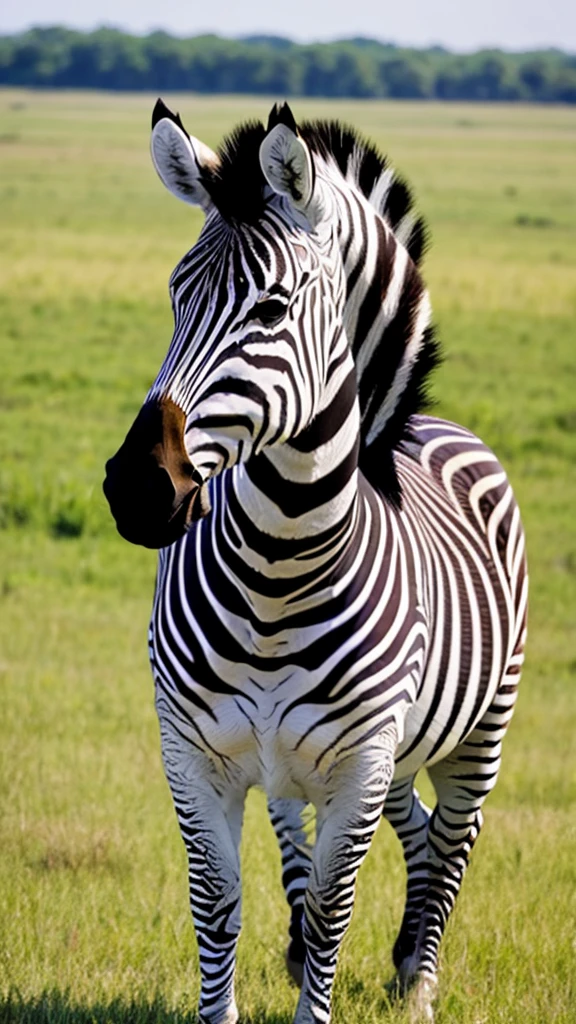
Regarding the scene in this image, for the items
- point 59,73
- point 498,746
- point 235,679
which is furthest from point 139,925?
point 59,73

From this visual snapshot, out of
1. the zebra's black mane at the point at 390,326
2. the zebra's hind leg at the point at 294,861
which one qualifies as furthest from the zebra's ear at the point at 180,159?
the zebra's hind leg at the point at 294,861

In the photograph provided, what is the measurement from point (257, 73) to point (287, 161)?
502 ft

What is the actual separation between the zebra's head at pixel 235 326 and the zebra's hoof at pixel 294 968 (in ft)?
6.30

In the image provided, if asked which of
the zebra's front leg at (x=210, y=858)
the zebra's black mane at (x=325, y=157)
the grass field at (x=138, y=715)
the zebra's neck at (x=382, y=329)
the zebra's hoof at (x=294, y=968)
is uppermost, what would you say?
the zebra's black mane at (x=325, y=157)

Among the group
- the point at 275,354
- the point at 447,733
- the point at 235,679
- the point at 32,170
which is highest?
the point at 275,354

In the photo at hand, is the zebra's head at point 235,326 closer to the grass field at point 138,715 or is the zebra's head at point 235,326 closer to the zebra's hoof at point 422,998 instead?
the grass field at point 138,715

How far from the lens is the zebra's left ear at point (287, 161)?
275 cm

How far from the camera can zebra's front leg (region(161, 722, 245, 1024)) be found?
11.1ft

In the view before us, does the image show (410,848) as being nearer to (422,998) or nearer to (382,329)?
(422,998)

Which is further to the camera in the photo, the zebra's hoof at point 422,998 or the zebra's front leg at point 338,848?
the zebra's hoof at point 422,998

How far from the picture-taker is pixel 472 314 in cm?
2406

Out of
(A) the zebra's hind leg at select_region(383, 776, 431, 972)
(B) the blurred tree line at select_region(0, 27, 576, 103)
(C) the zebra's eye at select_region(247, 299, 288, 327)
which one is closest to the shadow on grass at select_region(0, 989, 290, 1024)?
(A) the zebra's hind leg at select_region(383, 776, 431, 972)

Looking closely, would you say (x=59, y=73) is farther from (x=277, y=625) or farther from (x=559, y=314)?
(x=277, y=625)

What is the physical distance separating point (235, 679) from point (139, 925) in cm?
160
